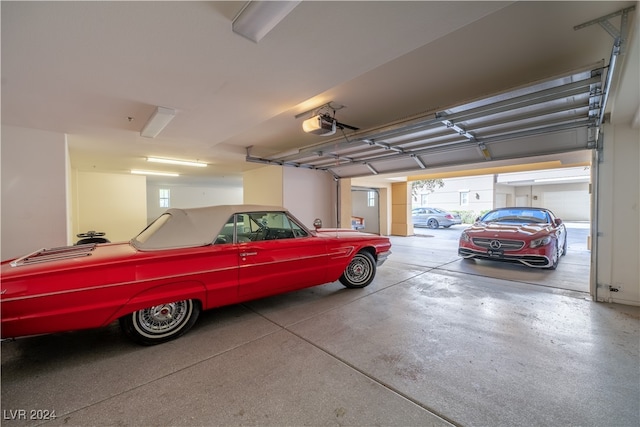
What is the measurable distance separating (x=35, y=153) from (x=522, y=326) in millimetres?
7147

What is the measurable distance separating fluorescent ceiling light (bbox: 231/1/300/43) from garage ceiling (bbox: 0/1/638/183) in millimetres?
68

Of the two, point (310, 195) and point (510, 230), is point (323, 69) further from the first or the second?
point (310, 195)

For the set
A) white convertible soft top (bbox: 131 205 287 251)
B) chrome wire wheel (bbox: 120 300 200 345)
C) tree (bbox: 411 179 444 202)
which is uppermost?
tree (bbox: 411 179 444 202)

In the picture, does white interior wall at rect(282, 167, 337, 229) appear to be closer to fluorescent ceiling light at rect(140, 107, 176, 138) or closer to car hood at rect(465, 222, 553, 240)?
fluorescent ceiling light at rect(140, 107, 176, 138)

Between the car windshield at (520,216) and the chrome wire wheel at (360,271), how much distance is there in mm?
4124

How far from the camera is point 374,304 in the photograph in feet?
11.7

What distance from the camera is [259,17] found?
5.41 feet

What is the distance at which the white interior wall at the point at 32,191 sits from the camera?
3.79 metres

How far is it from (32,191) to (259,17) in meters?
4.72

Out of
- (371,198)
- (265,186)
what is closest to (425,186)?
(371,198)

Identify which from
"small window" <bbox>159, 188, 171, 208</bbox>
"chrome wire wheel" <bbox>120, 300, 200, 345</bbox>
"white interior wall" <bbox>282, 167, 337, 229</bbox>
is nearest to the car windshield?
"white interior wall" <bbox>282, 167, 337, 229</bbox>

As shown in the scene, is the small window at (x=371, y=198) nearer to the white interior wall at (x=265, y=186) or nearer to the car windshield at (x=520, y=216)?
the car windshield at (x=520, y=216)

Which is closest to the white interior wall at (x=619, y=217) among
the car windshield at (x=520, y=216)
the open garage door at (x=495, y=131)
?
the open garage door at (x=495, y=131)

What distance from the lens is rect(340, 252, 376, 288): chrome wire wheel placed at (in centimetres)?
421
